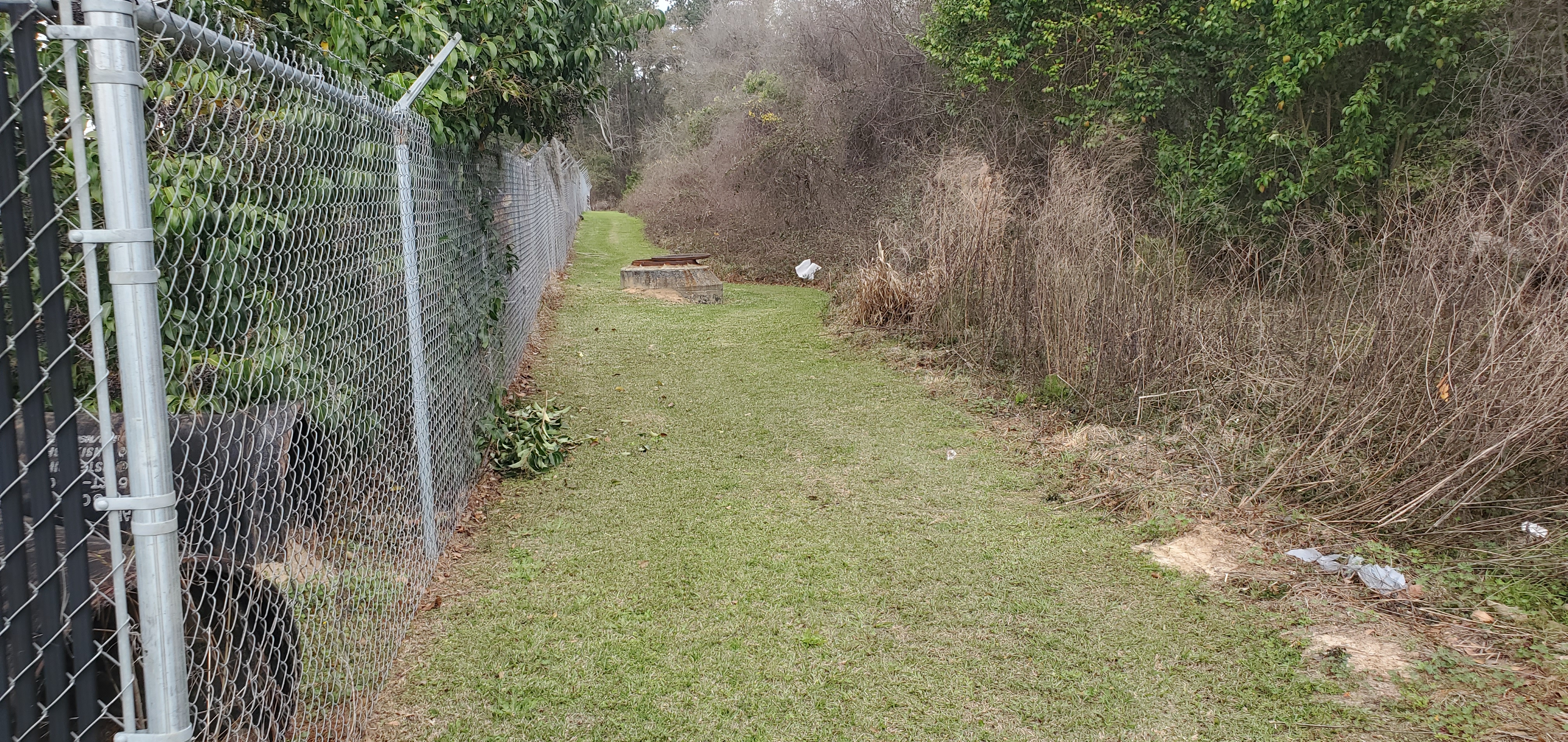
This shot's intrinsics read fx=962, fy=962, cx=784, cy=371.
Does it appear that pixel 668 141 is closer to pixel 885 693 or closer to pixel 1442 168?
pixel 1442 168

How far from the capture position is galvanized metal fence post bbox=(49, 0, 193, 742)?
149cm

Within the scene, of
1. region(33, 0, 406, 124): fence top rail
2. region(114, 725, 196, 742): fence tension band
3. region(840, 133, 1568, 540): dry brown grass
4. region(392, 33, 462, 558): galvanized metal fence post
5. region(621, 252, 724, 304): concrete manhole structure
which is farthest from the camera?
region(621, 252, 724, 304): concrete manhole structure

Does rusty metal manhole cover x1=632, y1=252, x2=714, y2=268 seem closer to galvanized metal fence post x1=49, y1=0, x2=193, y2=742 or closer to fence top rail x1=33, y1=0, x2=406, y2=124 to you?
fence top rail x1=33, y1=0, x2=406, y2=124

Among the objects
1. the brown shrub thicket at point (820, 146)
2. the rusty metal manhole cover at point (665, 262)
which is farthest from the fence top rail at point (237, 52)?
the rusty metal manhole cover at point (665, 262)

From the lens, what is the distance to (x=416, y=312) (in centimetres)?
381

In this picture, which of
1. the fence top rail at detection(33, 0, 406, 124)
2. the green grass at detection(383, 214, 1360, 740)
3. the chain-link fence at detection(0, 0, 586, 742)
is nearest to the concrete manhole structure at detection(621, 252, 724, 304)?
the green grass at detection(383, 214, 1360, 740)

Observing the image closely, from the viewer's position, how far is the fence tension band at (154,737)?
60.8 inches

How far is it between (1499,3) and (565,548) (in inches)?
410

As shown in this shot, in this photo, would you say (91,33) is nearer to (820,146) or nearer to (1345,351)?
(1345,351)

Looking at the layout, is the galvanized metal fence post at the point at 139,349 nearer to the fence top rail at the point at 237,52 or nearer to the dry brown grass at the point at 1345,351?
the fence top rail at the point at 237,52

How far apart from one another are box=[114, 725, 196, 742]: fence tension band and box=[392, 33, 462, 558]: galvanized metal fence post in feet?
7.56

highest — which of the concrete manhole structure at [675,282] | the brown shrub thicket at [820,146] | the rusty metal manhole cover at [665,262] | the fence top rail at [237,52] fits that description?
the brown shrub thicket at [820,146]

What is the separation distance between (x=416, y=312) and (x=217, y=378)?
1.63m

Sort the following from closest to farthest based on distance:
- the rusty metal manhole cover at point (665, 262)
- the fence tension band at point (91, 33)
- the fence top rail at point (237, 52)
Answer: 1. the fence tension band at point (91, 33)
2. the fence top rail at point (237, 52)
3. the rusty metal manhole cover at point (665, 262)
